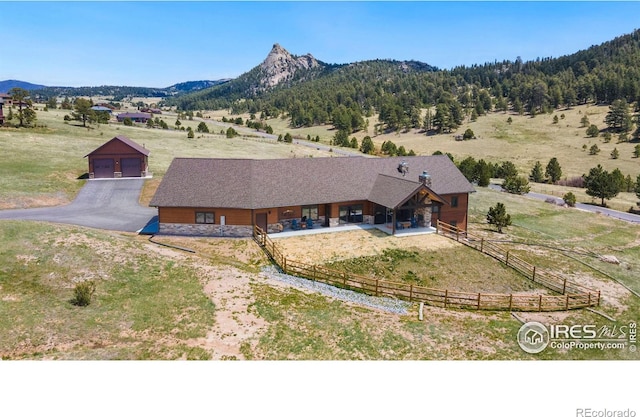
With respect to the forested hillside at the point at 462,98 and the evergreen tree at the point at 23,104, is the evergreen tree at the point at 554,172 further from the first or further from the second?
the evergreen tree at the point at 23,104

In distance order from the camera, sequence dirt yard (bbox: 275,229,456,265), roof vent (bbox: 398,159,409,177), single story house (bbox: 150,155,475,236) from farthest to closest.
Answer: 1. roof vent (bbox: 398,159,409,177)
2. single story house (bbox: 150,155,475,236)
3. dirt yard (bbox: 275,229,456,265)

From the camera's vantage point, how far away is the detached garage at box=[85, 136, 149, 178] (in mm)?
51219

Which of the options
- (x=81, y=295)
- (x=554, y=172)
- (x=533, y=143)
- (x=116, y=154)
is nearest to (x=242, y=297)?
(x=81, y=295)

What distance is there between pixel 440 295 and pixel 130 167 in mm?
43988

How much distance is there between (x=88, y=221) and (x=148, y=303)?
725 inches

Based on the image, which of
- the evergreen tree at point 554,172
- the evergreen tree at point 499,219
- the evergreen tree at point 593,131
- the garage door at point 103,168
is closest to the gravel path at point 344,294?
the evergreen tree at point 499,219

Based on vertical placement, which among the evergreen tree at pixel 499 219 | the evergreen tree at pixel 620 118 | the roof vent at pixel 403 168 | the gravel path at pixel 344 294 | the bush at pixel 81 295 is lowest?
the gravel path at pixel 344 294

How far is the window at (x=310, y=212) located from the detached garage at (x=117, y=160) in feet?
91.2

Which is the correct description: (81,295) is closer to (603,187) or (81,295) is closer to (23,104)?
(603,187)

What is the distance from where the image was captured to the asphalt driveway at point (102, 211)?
34.9 metres

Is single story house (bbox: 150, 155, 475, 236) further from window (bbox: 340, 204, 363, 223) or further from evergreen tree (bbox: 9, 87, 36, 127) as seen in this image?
evergreen tree (bbox: 9, 87, 36, 127)

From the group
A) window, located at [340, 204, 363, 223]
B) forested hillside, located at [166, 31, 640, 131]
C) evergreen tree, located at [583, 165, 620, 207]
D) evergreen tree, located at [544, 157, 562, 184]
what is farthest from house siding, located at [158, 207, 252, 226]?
forested hillside, located at [166, 31, 640, 131]

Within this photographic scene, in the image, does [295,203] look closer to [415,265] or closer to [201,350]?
[415,265]

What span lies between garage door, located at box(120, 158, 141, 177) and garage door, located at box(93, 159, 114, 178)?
140 cm
